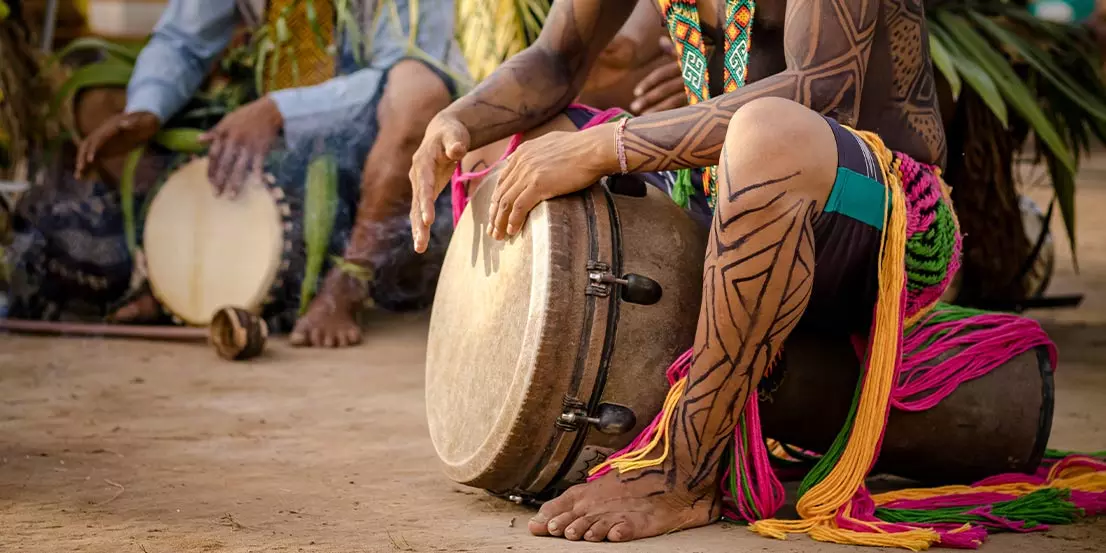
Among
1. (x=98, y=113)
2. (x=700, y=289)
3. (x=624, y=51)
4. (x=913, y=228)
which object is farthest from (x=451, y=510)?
(x=98, y=113)

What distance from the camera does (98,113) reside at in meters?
4.79

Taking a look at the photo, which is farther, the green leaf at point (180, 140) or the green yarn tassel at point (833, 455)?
the green leaf at point (180, 140)

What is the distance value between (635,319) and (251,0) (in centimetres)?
320

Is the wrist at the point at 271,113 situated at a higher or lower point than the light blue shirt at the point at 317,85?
lower

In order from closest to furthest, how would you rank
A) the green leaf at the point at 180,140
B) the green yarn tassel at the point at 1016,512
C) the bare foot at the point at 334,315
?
the green yarn tassel at the point at 1016,512 < the bare foot at the point at 334,315 < the green leaf at the point at 180,140

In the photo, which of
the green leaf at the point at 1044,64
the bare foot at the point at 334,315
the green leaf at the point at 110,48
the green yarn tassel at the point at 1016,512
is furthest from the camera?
the green leaf at the point at 110,48

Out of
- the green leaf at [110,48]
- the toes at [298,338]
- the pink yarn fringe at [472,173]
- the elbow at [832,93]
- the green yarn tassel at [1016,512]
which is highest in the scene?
the green leaf at [110,48]

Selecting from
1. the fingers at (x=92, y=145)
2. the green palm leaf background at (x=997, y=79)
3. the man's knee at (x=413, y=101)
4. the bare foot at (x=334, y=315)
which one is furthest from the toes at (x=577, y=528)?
the fingers at (x=92, y=145)

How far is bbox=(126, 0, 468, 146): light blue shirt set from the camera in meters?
4.53

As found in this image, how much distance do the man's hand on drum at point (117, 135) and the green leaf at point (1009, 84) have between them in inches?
102

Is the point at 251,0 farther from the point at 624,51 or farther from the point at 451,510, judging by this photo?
the point at 451,510

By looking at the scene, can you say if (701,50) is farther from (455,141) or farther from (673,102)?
(673,102)

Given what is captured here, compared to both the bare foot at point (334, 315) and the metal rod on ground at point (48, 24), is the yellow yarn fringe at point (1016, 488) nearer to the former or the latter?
the bare foot at point (334, 315)

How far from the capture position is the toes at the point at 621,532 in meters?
2.12
